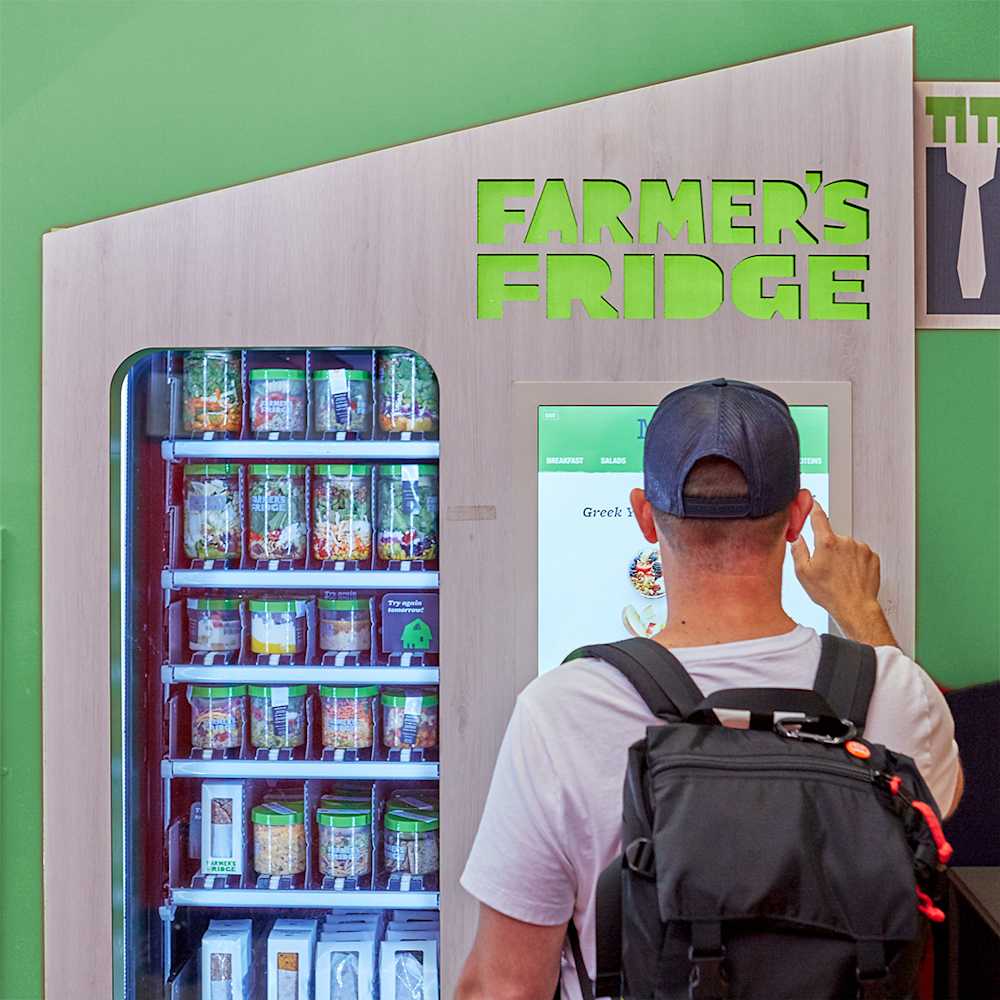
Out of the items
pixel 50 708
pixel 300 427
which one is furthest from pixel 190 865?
pixel 300 427

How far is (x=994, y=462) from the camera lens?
8.68 ft

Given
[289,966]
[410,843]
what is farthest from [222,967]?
[410,843]

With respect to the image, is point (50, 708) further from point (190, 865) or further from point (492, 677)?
point (492, 677)

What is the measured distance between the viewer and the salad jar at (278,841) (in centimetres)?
243

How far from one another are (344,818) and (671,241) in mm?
1546

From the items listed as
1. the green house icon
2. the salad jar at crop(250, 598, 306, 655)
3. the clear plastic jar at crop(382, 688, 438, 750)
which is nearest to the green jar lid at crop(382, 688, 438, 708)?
the clear plastic jar at crop(382, 688, 438, 750)

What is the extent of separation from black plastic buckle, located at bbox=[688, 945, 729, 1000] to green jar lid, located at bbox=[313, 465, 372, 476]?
1.58 meters

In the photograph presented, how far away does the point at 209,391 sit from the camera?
7.93 feet

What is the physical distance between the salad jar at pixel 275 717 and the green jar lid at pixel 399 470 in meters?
0.56

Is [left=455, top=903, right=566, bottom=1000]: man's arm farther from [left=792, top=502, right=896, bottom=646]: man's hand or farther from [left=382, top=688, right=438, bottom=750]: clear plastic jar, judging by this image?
[left=382, top=688, right=438, bottom=750]: clear plastic jar

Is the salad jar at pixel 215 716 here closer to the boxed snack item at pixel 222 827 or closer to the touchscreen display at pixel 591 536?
the boxed snack item at pixel 222 827

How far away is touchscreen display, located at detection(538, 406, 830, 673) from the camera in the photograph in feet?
7.33

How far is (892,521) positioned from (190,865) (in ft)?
6.18

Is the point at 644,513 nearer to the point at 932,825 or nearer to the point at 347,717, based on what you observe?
the point at 932,825
